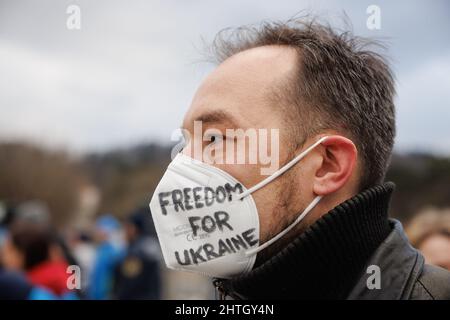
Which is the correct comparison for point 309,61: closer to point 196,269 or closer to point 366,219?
point 366,219

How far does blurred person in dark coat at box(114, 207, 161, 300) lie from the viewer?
8352 mm

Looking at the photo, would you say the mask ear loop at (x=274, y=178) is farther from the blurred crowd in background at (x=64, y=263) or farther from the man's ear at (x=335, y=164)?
the blurred crowd in background at (x=64, y=263)

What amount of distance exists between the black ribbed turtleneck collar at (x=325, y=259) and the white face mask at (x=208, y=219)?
0.57ft

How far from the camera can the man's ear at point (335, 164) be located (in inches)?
98.2

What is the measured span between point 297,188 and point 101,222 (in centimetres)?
1418

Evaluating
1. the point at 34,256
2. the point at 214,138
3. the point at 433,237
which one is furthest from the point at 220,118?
the point at 34,256

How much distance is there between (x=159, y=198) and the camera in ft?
8.85

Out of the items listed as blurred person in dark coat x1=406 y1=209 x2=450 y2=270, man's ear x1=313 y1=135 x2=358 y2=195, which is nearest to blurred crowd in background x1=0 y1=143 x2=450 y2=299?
blurred person in dark coat x1=406 y1=209 x2=450 y2=270

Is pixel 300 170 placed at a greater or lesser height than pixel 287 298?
greater

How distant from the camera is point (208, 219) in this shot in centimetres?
259

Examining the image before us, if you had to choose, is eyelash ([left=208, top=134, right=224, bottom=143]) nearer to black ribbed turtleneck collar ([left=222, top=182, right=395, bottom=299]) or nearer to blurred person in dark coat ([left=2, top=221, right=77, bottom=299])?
black ribbed turtleneck collar ([left=222, top=182, right=395, bottom=299])

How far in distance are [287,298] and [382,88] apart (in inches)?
40.1

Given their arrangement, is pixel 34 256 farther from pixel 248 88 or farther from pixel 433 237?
pixel 248 88
